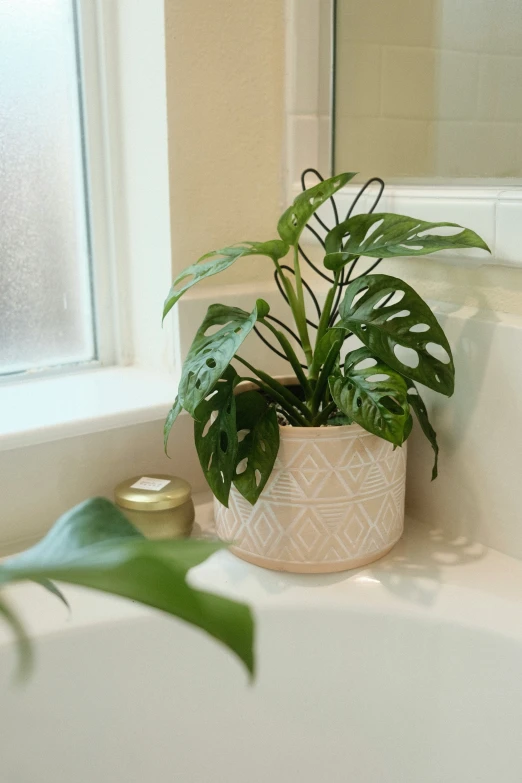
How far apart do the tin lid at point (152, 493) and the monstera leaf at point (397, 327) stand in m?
0.24

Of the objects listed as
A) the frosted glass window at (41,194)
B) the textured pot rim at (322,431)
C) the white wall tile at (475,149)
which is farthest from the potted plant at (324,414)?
the frosted glass window at (41,194)

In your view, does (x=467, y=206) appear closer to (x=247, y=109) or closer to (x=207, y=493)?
(x=247, y=109)

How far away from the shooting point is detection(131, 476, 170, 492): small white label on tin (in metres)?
0.81

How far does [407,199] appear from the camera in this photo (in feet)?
2.71

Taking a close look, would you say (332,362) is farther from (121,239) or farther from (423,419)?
(121,239)

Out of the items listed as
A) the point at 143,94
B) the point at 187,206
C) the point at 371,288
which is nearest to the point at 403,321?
the point at 371,288

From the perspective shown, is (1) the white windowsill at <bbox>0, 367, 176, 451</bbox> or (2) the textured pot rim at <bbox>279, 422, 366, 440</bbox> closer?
(2) the textured pot rim at <bbox>279, 422, 366, 440</bbox>

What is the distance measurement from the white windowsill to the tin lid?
0.26 ft

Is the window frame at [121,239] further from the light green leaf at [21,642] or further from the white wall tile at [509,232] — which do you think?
the light green leaf at [21,642]

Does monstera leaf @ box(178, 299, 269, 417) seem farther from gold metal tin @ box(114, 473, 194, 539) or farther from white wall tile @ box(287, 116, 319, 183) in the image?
white wall tile @ box(287, 116, 319, 183)

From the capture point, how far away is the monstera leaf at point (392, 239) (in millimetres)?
684

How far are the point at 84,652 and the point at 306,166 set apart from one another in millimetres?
614

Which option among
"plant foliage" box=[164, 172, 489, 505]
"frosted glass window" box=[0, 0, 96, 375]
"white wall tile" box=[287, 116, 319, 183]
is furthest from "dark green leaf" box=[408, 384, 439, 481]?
"frosted glass window" box=[0, 0, 96, 375]

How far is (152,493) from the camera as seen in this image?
0.80 meters
